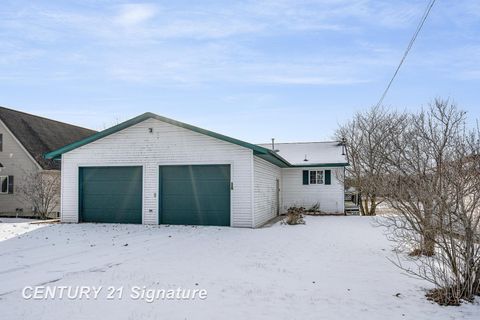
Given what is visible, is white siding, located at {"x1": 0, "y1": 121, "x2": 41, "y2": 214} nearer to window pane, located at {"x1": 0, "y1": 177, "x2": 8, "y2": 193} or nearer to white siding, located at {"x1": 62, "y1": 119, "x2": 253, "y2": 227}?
window pane, located at {"x1": 0, "y1": 177, "x2": 8, "y2": 193}

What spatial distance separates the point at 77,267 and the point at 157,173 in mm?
7014

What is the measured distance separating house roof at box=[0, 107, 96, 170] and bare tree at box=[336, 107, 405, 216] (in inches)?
713

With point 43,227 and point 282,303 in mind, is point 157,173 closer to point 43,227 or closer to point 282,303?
point 43,227

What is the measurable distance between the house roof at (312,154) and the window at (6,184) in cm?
1580

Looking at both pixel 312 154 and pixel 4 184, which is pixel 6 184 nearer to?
pixel 4 184

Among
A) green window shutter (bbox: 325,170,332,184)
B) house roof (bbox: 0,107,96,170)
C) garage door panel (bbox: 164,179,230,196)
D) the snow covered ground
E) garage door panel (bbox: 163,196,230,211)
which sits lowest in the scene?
the snow covered ground

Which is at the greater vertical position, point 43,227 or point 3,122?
point 3,122

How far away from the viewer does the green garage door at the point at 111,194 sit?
46.0ft

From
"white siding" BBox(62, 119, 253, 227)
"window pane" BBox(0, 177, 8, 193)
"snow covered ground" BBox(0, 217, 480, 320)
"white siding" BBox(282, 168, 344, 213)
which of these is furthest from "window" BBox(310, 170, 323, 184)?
"window pane" BBox(0, 177, 8, 193)

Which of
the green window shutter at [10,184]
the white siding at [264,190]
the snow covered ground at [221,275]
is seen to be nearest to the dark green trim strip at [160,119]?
the white siding at [264,190]

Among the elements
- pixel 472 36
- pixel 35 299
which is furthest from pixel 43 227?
pixel 472 36

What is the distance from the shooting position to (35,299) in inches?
196

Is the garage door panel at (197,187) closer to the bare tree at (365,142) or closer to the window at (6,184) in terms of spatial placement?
the bare tree at (365,142)

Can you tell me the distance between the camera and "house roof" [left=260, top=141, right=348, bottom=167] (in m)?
19.9
